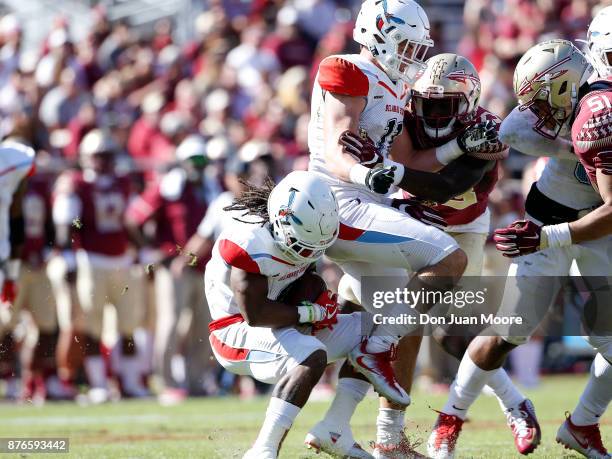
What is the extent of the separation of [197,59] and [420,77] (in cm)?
850

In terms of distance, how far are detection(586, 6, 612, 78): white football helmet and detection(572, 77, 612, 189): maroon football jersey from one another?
0.17m

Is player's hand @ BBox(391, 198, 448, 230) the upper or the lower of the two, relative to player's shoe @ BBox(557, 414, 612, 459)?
upper

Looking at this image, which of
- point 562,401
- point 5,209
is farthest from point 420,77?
point 562,401

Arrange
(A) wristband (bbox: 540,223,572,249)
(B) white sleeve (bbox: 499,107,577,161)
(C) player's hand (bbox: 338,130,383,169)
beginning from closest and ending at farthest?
(A) wristband (bbox: 540,223,572,249) → (C) player's hand (bbox: 338,130,383,169) → (B) white sleeve (bbox: 499,107,577,161)

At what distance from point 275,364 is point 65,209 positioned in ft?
18.8

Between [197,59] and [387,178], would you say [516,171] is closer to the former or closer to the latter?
[197,59]

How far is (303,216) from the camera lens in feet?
18.8

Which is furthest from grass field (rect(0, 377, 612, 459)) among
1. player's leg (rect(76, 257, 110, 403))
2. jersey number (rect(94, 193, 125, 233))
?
jersey number (rect(94, 193, 125, 233))

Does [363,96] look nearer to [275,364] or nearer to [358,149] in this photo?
[358,149]

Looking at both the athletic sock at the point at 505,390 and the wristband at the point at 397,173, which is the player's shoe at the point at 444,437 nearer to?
the athletic sock at the point at 505,390

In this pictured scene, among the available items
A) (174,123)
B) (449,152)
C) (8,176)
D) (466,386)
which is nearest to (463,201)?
(449,152)

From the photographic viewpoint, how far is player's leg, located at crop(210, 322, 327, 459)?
5.59 m

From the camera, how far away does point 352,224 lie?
6.23 m

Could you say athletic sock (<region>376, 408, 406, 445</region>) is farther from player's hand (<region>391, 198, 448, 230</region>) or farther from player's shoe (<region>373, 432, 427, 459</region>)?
player's hand (<region>391, 198, 448, 230</region>)
